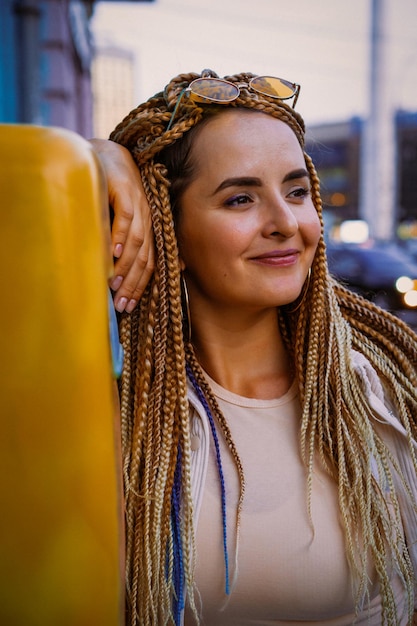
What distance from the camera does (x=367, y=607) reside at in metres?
1.42

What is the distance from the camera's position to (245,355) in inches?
62.9

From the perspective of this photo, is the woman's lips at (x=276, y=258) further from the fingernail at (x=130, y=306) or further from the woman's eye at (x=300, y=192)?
the fingernail at (x=130, y=306)

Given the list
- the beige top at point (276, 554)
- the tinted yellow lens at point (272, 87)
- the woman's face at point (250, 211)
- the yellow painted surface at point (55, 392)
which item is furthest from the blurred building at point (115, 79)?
the yellow painted surface at point (55, 392)

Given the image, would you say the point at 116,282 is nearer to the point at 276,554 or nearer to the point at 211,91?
the point at 211,91

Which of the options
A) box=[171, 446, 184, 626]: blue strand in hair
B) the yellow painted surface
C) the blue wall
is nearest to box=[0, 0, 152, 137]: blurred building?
the blue wall

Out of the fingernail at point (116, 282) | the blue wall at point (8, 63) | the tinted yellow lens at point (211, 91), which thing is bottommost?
the fingernail at point (116, 282)

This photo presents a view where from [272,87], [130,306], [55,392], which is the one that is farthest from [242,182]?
[55,392]

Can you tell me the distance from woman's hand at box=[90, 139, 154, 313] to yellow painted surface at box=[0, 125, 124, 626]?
59 centimetres

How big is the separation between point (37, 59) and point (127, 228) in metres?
6.30

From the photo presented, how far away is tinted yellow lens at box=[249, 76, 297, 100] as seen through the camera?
1.48 m

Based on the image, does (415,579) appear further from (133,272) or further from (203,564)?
(133,272)

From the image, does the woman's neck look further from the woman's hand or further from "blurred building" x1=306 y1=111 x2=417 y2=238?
"blurred building" x1=306 y1=111 x2=417 y2=238

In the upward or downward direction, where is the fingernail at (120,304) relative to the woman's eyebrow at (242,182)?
downward

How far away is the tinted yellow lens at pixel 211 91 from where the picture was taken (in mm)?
1424
